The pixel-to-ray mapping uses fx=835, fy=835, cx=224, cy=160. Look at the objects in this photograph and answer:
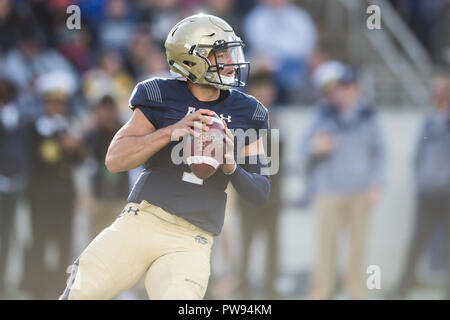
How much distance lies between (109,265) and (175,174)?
52cm

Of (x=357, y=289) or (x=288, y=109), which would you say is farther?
(x=288, y=109)

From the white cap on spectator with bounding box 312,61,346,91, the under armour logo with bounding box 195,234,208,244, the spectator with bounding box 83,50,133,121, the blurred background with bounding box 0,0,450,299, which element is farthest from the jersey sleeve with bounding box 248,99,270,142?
the spectator with bounding box 83,50,133,121

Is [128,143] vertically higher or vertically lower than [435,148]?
higher

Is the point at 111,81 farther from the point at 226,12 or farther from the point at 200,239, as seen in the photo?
the point at 200,239

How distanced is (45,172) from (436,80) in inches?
153

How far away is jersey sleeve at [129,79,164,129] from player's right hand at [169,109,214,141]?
220 mm

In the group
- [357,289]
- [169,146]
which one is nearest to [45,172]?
[357,289]

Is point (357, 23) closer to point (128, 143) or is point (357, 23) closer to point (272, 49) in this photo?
point (272, 49)

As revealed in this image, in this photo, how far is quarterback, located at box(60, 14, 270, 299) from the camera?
3.71 meters

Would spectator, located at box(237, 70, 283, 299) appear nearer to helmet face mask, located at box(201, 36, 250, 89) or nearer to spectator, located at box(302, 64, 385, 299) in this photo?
spectator, located at box(302, 64, 385, 299)

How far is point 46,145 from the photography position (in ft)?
25.5

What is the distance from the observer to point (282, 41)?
8.93 m

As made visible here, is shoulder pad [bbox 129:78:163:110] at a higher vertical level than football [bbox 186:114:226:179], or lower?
higher

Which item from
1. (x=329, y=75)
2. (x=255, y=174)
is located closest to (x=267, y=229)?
(x=329, y=75)
